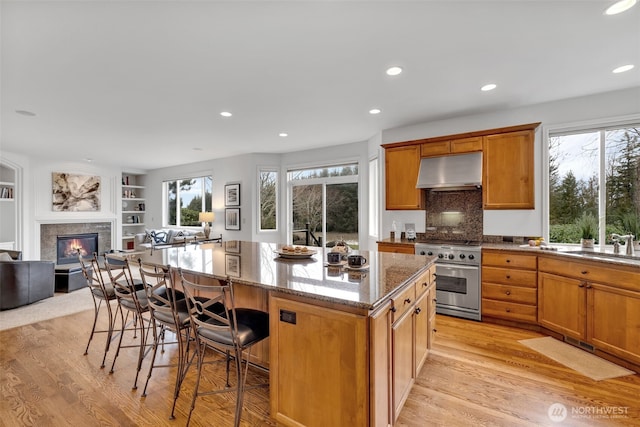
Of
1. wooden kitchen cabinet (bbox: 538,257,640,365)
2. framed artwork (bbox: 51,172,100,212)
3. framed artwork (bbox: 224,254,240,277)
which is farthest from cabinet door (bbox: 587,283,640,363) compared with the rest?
framed artwork (bbox: 51,172,100,212)

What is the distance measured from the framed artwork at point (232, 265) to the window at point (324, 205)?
3.41 meters

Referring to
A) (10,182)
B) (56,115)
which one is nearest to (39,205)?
(10,182)

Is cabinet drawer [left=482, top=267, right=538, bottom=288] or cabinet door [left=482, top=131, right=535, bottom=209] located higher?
cabinet door [left=482, top=131, right=535, bottom=209]

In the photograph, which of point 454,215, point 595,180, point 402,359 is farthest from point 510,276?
point 402,359

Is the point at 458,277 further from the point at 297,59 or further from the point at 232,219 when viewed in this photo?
the point at 232,219

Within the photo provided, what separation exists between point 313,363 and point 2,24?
10.0 feet

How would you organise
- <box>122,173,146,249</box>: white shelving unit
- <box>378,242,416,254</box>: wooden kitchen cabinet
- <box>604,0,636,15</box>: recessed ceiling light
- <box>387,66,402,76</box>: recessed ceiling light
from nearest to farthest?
<box>604,0,636,15</box>: recessed ceiling light → <box>387,66,402,76</box>: recessed ceiling light → <box>378,242,416,254</box>: wooden kitchen cabinet → <box>122,173,146,249</box>: white shelving unit

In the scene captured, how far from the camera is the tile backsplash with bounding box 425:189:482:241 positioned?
3953 mm

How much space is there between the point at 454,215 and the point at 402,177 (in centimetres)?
91

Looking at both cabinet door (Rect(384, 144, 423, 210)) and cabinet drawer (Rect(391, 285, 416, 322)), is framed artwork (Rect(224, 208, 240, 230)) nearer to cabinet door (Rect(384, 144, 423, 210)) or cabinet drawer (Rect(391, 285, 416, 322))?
cabinet door (Rect(384, 144, 423, 210))

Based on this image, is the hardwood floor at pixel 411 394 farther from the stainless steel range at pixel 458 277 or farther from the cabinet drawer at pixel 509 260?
the cabinet drawer at pixel 509 260

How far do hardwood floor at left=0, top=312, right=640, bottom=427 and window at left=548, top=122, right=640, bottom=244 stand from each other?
1.64 m

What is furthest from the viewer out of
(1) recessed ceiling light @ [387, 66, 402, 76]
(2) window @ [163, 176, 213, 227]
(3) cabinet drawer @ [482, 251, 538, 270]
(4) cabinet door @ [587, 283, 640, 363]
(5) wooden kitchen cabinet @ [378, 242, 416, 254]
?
(2) window @ [163, 176, 213, 227]

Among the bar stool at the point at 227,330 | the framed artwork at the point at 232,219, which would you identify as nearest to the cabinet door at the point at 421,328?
the bar stool at the point at 227,330
